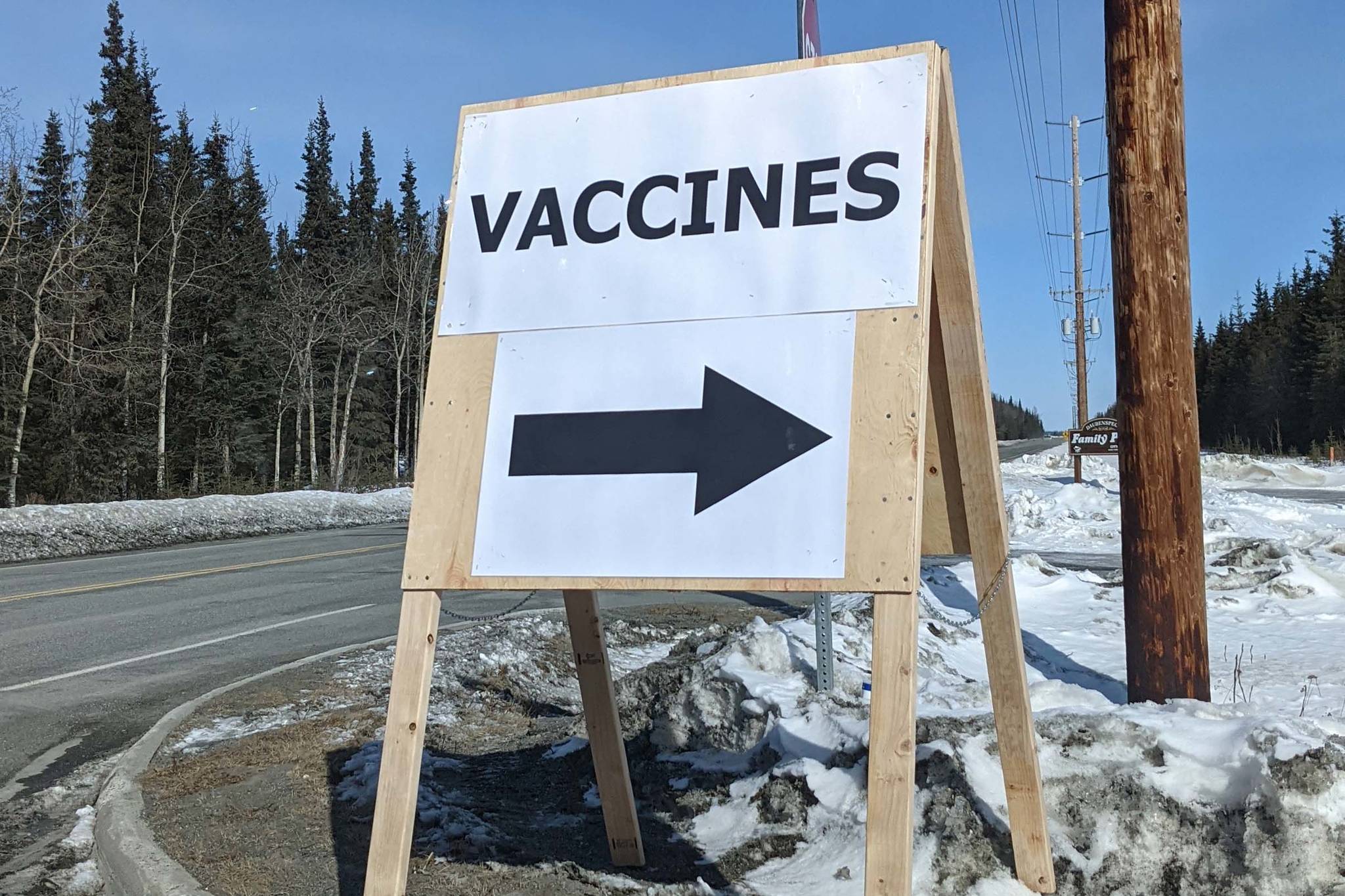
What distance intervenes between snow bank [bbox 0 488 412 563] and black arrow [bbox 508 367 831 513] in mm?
12960

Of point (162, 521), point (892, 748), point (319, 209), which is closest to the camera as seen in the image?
point (892, 748)

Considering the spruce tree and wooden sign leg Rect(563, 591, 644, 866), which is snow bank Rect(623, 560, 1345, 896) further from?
the spruce tree

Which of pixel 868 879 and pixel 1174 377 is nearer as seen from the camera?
pixel 868 879

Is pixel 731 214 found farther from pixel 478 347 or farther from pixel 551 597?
pixel 551 597

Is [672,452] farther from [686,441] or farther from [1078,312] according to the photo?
[1078,312]

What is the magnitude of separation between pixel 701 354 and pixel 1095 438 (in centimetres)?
2341

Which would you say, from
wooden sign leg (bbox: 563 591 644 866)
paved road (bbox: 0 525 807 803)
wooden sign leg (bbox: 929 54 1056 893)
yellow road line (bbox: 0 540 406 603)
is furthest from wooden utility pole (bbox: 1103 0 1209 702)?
yellow road line (bbox: 0 540 406 603)

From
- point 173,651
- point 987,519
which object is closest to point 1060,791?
point 987,519

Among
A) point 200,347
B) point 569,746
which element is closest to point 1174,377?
point 569,746

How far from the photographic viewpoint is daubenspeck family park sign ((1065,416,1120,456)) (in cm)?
2250

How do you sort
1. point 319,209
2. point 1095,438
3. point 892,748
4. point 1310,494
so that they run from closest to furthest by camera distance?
point 892,748 → point 1095,438 → point 1310,494 → point 319,209

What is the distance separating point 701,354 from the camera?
2617 mm

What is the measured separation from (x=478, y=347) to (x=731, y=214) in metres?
0.78

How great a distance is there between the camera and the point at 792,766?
415 centimetres
